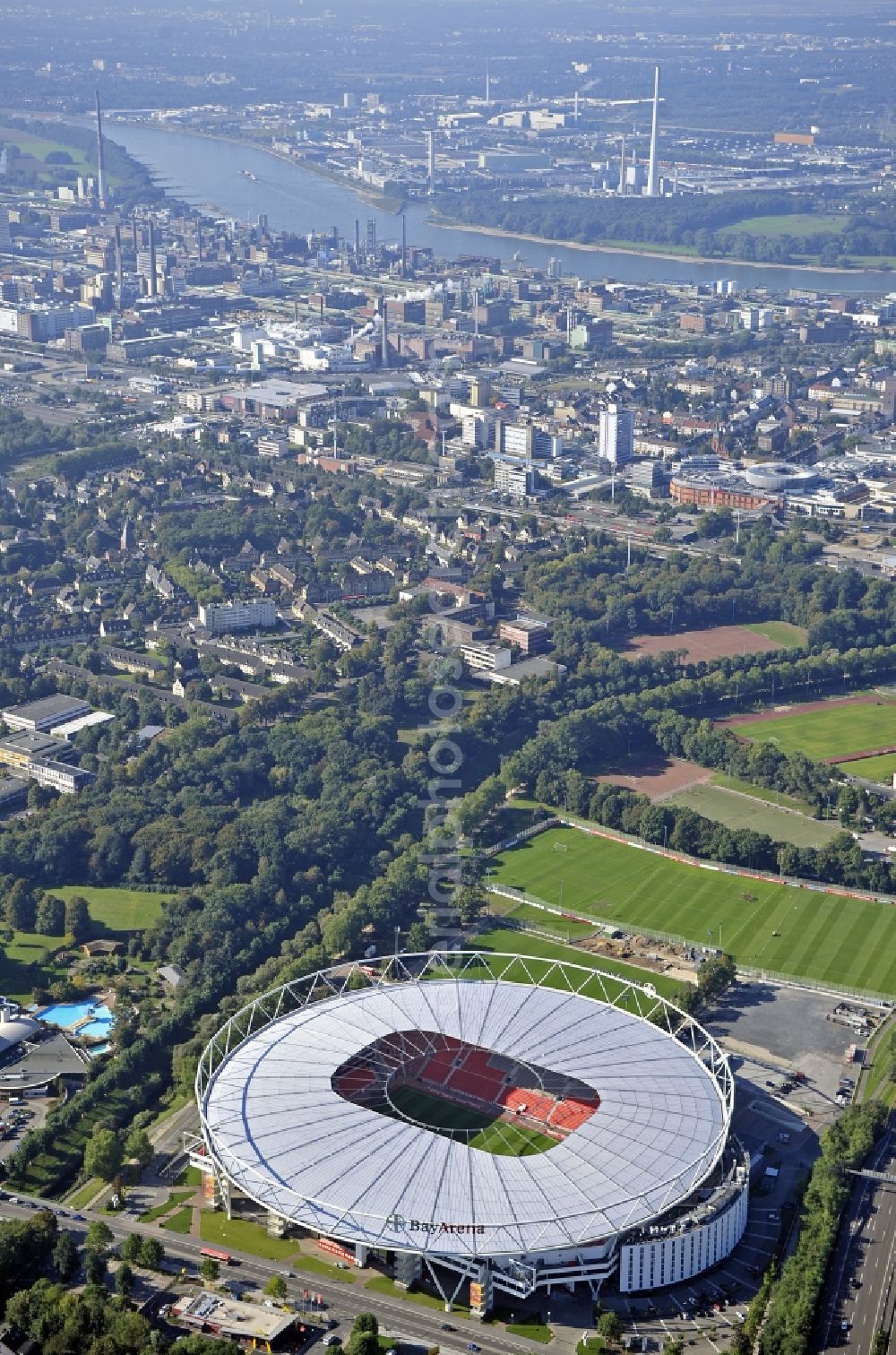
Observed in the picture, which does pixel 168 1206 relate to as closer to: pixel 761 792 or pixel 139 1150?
pixel 139 1150

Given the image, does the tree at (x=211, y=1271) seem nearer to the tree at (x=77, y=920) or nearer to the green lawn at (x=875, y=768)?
the tree at (x=77, y=920)

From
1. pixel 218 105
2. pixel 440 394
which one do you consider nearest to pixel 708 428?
pixel 440 394

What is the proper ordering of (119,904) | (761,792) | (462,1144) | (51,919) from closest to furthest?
(462,1144) → (51,919) → (119,904) → (761,792)

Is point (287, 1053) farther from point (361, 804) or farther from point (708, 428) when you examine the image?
point (708, 428)

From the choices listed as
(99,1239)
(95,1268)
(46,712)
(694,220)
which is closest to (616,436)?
(46,712)

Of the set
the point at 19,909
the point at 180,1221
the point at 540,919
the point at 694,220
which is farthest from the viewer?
the point at 694,220

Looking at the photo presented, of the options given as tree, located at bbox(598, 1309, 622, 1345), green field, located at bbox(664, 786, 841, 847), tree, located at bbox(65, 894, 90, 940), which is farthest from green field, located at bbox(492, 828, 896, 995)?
tree, located at bbox(598, 1309, 622, 1345)

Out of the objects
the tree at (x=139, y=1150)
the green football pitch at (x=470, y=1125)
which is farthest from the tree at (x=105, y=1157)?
the green football pitch at (x=470, y=1125)
